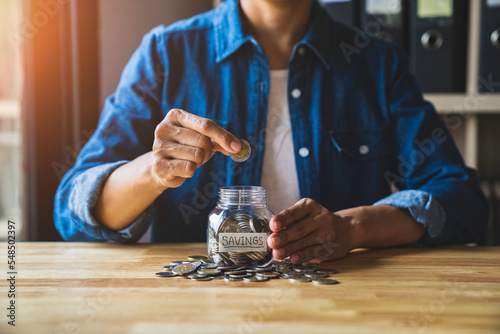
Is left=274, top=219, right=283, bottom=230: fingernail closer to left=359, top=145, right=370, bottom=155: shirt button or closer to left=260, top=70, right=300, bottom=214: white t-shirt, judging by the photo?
left=260, top=70, right=300, bottom=214: white t-shirt

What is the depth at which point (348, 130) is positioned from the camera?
1185mm

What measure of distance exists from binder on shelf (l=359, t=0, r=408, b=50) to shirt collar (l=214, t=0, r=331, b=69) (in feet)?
1.14

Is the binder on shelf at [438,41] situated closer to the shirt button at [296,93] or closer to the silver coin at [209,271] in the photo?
the shirt button at [296,93]

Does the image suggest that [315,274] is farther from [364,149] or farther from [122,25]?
[122,25]

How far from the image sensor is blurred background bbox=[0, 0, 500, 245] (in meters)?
1.43

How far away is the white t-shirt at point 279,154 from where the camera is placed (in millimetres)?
1139

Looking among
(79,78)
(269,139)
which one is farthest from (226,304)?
(79,78)

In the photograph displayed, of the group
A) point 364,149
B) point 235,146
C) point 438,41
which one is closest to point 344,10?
point 438,41

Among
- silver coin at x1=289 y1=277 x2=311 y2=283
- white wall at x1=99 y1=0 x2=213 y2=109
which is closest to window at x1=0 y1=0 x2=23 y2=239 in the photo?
white wall at x1=99 y1=0 x2=213 y2=109

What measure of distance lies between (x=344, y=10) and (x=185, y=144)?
981 mm

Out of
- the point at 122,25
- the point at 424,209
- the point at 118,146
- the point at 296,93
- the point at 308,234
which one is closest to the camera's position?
the point at 308,234

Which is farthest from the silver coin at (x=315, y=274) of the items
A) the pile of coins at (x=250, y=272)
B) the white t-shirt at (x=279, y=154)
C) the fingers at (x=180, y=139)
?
the white t-shirt at (x=279, y=154)

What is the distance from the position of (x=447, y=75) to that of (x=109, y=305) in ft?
4.44

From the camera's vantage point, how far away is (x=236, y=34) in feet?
3.80
